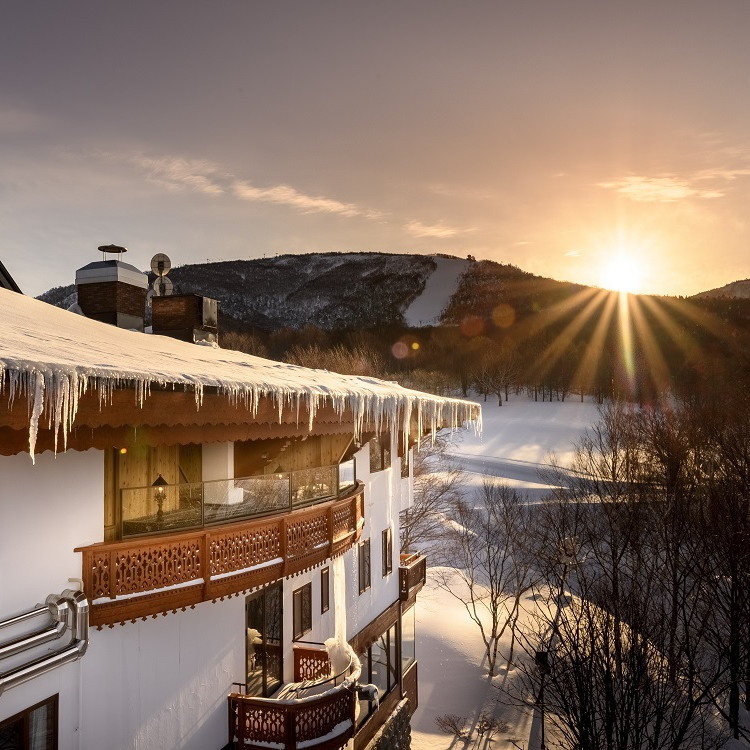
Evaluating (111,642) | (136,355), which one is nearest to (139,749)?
(111,642)

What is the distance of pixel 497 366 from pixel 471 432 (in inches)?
1112

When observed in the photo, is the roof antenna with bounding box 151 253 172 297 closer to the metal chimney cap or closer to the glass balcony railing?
the metal chimney cap

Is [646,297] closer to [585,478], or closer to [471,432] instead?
[471,432]

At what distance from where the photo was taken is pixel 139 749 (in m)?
8.88

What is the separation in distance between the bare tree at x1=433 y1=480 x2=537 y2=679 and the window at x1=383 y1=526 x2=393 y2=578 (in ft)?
28.4

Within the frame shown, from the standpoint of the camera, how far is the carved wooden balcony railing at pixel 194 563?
7.88 meters

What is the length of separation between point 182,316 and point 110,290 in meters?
2.02

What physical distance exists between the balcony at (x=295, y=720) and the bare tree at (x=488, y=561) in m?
15.6

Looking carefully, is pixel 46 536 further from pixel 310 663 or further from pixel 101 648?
pixel 310 663

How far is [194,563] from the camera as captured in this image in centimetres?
872

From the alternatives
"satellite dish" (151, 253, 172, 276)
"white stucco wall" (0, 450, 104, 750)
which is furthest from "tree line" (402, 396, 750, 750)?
"satellite dish" (151, 253, 172, 276)

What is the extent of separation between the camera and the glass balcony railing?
9.15 m

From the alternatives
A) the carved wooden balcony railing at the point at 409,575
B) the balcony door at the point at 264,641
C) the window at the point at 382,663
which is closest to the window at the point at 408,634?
the carved wooden balcony railing at the point at 409,575

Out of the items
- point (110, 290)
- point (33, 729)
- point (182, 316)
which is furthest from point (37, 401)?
point (182, 316)
